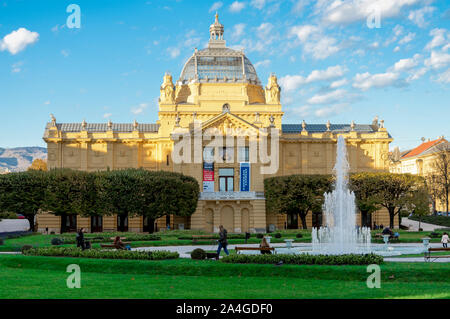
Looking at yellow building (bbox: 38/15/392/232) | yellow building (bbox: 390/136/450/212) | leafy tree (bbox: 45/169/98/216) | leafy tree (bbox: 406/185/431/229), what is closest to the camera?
leafy tree (bbox: 45/169/98/216)

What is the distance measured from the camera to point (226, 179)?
252 ft

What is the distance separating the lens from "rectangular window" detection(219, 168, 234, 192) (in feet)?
251

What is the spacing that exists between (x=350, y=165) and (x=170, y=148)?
26.5 m

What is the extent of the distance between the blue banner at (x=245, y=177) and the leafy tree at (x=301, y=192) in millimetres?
4723

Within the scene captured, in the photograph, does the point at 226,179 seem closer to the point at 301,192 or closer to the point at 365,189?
the point at 301,192

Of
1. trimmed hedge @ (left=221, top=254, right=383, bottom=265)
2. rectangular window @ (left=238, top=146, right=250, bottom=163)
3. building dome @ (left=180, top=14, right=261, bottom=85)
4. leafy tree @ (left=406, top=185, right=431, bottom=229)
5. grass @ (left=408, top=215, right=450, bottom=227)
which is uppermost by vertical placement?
building dome @ (left=180, top=14, right=261, bottom=85)

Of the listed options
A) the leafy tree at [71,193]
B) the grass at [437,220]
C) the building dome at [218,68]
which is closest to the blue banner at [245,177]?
the building dome at [218,68]

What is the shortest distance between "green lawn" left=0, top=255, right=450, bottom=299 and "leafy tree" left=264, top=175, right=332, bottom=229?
41.8m

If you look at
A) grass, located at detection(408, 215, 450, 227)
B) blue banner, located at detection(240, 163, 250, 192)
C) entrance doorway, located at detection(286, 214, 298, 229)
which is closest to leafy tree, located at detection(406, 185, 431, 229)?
grass, located at detection(408, 215, 450, 227)

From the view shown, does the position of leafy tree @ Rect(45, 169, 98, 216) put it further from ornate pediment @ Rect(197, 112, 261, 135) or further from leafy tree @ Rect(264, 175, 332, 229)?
leafy tree @ Rect(264, 175, 332, 229)

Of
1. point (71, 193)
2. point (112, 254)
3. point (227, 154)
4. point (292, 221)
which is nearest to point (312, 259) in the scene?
point (112, 254)

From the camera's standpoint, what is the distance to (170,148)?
81.7 m
